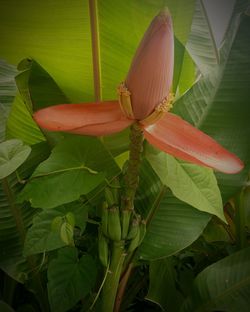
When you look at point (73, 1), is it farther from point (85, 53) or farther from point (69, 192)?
point (69, 192)

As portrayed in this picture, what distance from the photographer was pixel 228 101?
0.47 meters

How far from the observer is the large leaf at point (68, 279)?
1.30 ft

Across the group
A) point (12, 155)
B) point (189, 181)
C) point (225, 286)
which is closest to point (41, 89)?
point (12, 155)

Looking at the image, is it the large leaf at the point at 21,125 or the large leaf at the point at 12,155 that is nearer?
the large leaf at the point at 12,155

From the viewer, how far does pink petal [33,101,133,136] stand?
0.99 feet

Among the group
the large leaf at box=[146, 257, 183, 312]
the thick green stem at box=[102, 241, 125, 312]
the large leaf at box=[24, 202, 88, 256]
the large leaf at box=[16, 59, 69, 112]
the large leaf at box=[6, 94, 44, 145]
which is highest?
the large leaf at box=[16, 59, 69, 112]

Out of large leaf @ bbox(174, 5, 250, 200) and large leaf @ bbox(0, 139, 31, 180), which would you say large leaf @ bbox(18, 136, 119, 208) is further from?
large leaf @ bbox(174, 5, 250, 200)

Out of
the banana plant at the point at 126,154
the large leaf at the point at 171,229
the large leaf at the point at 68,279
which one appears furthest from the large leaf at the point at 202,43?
the large leaf at the point at 68,279

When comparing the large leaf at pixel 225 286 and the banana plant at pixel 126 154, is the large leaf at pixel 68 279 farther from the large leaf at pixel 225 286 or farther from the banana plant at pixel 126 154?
the large leaf at pixel 225 286

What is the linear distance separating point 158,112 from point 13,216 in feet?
0.95

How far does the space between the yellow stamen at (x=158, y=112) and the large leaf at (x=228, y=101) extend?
0.15 metres

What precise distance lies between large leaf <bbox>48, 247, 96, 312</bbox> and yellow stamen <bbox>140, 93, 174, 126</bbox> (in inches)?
7.1

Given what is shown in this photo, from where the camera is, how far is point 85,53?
18.9 inches

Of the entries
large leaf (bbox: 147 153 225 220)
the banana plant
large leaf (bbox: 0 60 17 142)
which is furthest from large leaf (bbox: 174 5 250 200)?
large leaf (bbox: 0 60 17 142)
